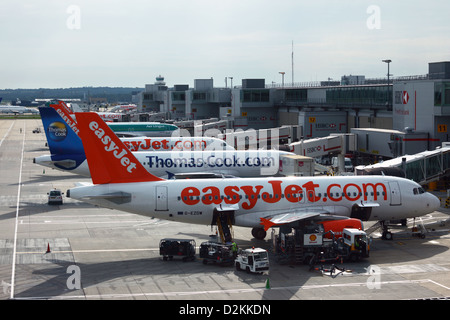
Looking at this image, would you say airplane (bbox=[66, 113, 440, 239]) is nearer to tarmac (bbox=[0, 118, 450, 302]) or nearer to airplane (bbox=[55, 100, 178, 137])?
tarmac (bbox=[0, 118, 450, 302])

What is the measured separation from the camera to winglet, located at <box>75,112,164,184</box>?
150 ft

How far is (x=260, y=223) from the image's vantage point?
4834 centimetres

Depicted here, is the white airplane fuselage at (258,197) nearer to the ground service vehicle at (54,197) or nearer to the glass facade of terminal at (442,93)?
the ground service vehicle at (54,197)

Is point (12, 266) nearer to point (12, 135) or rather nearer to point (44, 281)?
point (44, 281)

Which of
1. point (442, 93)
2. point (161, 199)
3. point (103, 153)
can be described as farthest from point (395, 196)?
point (442, 93)

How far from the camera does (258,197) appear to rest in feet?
159

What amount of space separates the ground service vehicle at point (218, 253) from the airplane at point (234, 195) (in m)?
3.51

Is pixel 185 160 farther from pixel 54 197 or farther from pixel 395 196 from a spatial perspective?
pixel 395 196

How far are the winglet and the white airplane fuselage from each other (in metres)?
0.74

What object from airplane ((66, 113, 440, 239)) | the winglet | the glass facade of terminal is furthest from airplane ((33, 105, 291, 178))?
the winglet

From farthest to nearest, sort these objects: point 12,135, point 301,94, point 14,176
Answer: point 12,135
point 301,94
point 14,176

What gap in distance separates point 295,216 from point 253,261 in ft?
22.3
